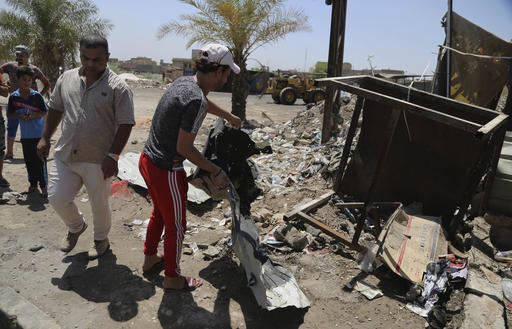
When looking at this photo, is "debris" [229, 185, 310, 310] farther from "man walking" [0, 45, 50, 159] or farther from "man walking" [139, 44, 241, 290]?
"man walking" [0, 45, 50, 159]

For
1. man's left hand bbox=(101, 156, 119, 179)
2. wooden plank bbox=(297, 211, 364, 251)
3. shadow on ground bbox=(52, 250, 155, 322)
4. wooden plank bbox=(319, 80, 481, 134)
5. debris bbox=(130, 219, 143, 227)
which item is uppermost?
wooden plank bbox=(319, 80, 481, 134)

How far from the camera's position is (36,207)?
4.16m

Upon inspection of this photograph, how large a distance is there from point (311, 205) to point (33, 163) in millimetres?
3438

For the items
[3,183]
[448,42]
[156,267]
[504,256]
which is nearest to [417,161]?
[504,256]

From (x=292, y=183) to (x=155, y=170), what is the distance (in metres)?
3.16

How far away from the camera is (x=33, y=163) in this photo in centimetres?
438

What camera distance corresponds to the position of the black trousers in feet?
14.3

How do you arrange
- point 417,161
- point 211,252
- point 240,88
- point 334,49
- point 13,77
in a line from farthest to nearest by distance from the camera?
point 240,88 → point 334,49 → point 13,77 → point 417,161 → point 211,252

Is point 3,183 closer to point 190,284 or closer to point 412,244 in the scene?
point 190,284

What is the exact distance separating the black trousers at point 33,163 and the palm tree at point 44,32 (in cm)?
923

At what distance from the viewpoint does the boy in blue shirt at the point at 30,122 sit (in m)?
4.32

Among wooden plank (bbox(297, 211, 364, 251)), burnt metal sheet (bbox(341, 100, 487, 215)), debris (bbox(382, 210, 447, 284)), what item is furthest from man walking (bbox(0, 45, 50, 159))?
debris (bbox(382, 210, 447, 284))

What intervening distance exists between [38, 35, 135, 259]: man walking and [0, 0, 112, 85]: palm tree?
36.6ft

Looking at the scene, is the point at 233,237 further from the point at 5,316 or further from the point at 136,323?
the point at 5,316
